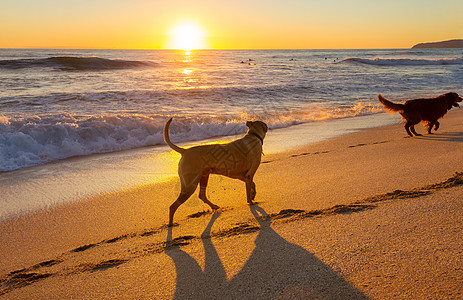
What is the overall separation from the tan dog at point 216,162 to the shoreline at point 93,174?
6.77ft

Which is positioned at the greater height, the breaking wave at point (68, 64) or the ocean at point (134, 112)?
the breaking wave at point (68, 64)

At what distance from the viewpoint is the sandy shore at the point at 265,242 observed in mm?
2523

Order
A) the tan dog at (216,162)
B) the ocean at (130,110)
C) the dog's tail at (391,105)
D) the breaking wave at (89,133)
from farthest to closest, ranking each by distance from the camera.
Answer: the ocean at (130,110) < the dog's tail at (391,105) < the breaking wave at (89,133) < the tan dog at (216,162)

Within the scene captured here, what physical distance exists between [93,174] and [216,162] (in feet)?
12.1

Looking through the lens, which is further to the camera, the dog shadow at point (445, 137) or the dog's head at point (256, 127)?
the dog shadow at point (445, 137)

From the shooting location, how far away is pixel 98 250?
12.1 ft

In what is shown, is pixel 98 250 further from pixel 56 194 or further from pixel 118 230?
pixel 56 194

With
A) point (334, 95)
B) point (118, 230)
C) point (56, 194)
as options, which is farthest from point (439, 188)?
point (334, 95)

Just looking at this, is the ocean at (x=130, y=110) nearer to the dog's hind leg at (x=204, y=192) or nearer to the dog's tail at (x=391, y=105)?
the dog's tail at (x=391, y=105)

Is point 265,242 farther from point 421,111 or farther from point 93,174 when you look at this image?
point 421,111

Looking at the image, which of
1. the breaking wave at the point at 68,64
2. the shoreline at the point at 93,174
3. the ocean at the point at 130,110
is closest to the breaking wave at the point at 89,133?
the ocean at the point at 130,110

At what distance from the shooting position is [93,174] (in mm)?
7000

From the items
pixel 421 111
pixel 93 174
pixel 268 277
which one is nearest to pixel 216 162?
pixel 268 277

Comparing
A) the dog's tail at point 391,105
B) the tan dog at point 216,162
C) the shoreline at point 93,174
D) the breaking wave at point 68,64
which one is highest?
the breaking wave at point 68,64
